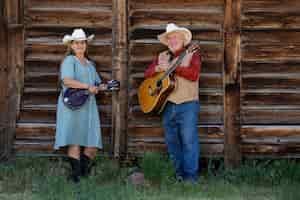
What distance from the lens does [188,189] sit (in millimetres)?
6242

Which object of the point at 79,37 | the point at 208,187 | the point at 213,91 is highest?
the point at 79,37

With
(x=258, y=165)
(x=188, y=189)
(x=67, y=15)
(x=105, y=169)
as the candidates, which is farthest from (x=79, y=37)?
(x=258, y=165)

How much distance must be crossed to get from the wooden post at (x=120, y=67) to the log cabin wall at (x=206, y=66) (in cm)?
5

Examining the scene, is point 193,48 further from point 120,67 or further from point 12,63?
point 12,63

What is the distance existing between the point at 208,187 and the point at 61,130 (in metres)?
1.78

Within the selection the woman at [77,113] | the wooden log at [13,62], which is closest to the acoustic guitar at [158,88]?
the woman at [77,113]

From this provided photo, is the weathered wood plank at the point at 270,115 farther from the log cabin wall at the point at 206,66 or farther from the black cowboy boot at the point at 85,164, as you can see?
the black cowboy boot at the point at 85,164

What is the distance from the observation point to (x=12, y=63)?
7137mm

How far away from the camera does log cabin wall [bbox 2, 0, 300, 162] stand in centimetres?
709

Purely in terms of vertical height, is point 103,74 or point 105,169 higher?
point 103,74

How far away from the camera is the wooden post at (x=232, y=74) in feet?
23.1

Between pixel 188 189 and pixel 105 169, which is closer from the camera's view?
pixel 188 189

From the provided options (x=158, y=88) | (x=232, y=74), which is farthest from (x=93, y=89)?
(x=232, y=74)

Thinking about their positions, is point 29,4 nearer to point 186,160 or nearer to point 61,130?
point 61,130
